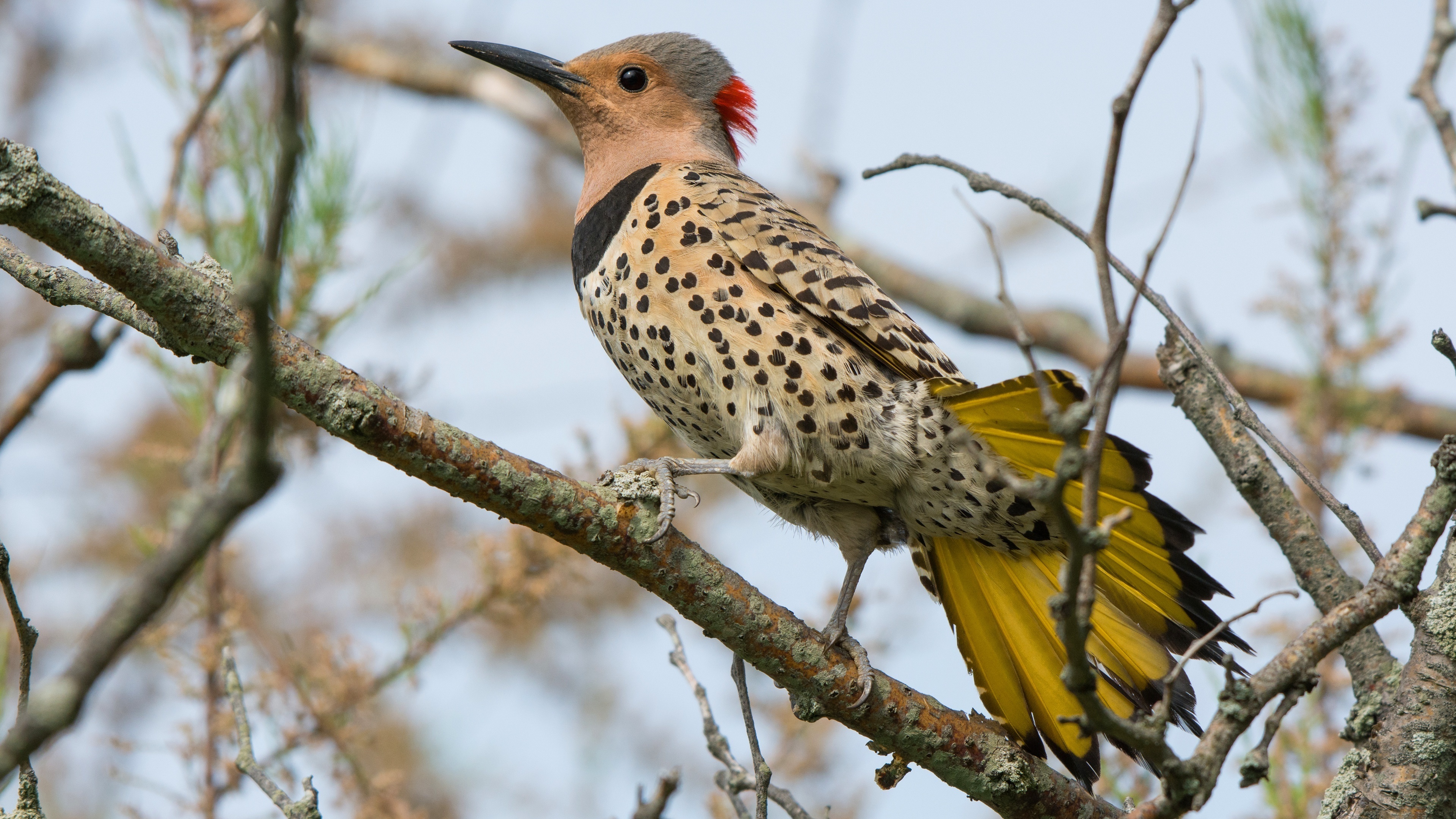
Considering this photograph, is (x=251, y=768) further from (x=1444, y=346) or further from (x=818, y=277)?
(x=1444, y=346)

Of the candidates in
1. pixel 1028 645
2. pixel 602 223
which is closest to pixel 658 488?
pixel 1028 645

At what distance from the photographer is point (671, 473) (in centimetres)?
305

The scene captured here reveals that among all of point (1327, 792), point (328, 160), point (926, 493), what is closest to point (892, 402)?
point (926, 493)

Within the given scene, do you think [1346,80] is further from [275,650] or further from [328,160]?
[275,650]

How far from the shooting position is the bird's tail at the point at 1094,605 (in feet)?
9.68

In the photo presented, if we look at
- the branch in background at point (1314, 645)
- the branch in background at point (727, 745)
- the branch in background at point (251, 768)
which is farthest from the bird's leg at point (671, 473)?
the branch in background at point (1314, 645)

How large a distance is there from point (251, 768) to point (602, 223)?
6.15ft

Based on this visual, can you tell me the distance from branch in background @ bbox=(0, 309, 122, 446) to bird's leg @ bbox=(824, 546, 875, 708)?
74.8 inches

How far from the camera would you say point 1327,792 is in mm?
2357

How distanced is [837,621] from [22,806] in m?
1.92

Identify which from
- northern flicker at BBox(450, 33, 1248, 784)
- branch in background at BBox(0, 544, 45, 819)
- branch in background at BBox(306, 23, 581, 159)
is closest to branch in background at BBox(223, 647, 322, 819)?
branch in background at BBox(0, 544, 45, 819)

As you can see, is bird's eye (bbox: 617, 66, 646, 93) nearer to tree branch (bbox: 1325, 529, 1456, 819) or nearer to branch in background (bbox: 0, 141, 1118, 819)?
branch in background (bbox: 0, 141, 1118, 819)

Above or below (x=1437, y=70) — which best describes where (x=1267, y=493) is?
below

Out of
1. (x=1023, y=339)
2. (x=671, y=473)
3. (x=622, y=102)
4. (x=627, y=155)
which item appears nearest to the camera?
(x=1023, y=339)
